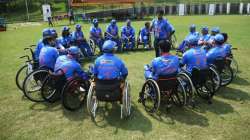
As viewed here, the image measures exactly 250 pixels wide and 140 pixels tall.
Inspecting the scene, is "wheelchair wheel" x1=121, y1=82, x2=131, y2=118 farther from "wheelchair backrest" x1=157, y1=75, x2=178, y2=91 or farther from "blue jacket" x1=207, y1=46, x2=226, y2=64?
"blue jacket" x1=207, y1=46, x2=226, y2=64

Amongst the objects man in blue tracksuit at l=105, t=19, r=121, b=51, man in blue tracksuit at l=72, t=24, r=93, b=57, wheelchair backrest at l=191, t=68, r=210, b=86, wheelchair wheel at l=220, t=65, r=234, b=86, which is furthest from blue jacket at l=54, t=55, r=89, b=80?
man in blue tracksuit at l=105, t=19, r=121, b=51

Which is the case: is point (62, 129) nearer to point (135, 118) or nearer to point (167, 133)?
point (135, 118)

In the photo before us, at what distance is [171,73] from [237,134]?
1.57 metres

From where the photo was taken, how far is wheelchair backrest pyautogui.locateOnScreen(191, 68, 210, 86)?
538cm

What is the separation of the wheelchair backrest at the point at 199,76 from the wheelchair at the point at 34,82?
3250mm

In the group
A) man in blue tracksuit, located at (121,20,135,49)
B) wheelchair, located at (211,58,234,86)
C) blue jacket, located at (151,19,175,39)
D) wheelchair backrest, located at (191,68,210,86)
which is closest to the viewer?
wheelchair backrest, located at (191,68,210,86)

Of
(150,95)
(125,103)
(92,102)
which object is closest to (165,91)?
(150,95)

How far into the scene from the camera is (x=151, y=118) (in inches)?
195

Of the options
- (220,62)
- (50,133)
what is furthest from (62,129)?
(220,62)

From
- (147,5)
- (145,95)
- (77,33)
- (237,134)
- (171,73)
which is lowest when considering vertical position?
(237,134)

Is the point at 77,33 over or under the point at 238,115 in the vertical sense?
over

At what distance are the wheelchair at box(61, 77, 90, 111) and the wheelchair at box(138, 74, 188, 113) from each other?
1.22 m

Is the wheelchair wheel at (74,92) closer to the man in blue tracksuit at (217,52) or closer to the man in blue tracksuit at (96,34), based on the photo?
the man in blue tracksuit at (217,52)

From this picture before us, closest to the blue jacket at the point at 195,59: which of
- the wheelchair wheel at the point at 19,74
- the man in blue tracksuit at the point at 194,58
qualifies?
the man in blue tracksuit at the point at 194,58
